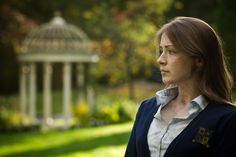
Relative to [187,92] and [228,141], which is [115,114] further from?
[228,141]

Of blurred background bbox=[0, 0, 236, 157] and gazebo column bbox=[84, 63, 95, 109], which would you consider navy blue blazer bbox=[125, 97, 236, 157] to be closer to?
blurred background bbox=[0, 0, 236, 157]

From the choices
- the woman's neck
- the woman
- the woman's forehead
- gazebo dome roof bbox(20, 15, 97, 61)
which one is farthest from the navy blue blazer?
gazebo dome roof bbox(20, 15, 97, 61)

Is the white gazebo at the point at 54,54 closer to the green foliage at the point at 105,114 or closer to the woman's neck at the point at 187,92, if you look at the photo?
the green foliage at the point at 105,114

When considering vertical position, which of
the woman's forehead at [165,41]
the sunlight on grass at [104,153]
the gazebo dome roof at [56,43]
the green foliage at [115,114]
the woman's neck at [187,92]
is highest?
the woman's forehead at [165,41]

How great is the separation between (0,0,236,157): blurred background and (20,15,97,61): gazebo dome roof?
2.45 feet

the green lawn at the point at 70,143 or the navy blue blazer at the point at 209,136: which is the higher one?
the navy blue blazer at the point at 209,136

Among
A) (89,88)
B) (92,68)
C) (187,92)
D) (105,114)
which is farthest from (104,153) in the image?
(92,68)

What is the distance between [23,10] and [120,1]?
334cm

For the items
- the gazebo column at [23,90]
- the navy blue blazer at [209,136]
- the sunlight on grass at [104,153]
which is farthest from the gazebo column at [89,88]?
the navy blue blazer at [209,136]

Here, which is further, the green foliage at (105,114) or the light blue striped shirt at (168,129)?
the green foliage at (105,114)

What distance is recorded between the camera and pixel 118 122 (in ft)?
44.4

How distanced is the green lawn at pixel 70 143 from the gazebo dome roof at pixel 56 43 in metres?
2.46

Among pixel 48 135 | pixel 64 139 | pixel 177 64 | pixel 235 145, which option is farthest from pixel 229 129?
pixel 48 135

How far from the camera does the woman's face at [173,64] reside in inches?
89.0
